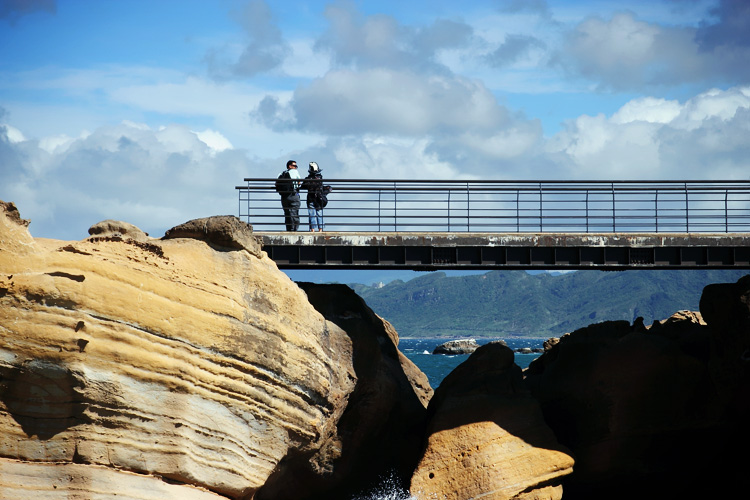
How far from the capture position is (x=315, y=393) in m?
18.5

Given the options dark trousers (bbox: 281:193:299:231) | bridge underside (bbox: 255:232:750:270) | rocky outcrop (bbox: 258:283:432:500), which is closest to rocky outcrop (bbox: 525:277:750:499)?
bridge underside (bbox: 255:232:750:270)

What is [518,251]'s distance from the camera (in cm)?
2428

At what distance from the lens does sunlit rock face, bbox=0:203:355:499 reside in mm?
14539

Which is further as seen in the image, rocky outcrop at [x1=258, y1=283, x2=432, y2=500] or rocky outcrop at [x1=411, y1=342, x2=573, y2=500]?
rocky outcrop at [x1=258, y1=283, x2=432, y2=500]

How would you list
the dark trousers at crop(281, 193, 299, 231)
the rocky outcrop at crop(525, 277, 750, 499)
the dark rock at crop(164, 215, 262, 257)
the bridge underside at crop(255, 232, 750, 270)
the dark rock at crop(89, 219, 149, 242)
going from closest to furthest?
the dark rock at crop(89, 219, 149, 242)
the dark rock at crop(164, 215, 262, 257)
the rocky outcrop at crop(525, 277, 750, 499)
the bridge underside at crop(255, 232, 750, 270)
the dark trousers at crop(281, 193, 299, 231)

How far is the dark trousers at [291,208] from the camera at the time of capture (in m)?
24.2

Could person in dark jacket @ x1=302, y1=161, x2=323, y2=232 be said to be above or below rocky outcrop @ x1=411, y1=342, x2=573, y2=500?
above

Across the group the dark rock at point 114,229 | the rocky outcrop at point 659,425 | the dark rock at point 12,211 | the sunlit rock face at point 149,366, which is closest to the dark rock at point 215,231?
the sunlit rock face at point 149,366

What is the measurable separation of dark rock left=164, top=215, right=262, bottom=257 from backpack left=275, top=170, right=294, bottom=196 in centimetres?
567

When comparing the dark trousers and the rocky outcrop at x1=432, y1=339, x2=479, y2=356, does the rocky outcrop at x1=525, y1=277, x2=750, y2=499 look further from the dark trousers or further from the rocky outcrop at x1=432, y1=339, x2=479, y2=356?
the rocky outcrop at x1=432, y1=339, x2=479, y2=356

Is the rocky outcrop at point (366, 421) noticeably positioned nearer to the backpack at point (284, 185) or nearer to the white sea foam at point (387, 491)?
the white sea foam at point (387, 491)

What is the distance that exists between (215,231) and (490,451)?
7897 mm

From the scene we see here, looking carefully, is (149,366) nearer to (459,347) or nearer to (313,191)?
(313,191)

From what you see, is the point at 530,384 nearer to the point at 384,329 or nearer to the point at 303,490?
the point at 384,329
